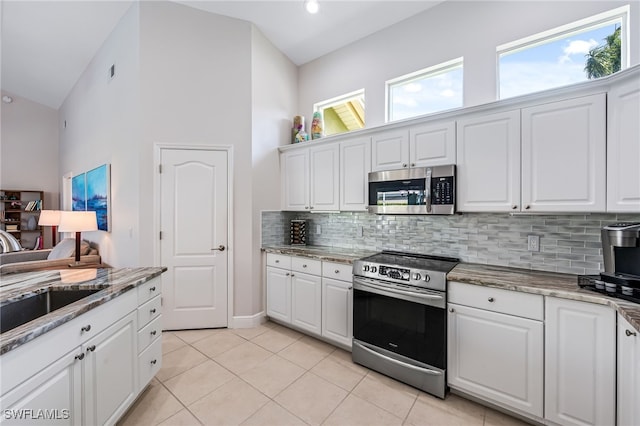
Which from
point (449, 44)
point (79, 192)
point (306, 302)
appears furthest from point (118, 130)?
point (449, 44)

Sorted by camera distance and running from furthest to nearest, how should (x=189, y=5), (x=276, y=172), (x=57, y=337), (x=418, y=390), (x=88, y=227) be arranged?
1. (x=276, y=172)
2. (x=88, y=227)
3. (x=189, y=5)
4. (x=418, y=390)
5. (x=57, y=337)

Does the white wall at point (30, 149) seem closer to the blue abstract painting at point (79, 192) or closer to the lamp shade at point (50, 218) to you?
the blue abstract painting at point (79, 192)

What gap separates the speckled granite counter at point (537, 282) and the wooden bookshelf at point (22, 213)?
27.2ft

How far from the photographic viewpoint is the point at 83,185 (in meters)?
4.50

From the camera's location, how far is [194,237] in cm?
317

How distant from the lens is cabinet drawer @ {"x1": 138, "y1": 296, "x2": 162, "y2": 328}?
1879mm

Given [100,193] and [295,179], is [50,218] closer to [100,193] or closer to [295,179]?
[100,193]

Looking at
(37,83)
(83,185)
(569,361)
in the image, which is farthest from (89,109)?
(569,361)

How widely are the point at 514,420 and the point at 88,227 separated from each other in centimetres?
Result: 466

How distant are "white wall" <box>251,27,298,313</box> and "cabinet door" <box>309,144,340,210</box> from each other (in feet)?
1.86

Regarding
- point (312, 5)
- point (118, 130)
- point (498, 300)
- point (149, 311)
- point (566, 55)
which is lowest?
point (149, 311)

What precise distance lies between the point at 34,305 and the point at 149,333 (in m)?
0.68

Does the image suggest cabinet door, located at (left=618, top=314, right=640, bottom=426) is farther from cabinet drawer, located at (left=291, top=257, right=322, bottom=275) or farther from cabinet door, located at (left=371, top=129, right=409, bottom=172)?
cabinet drawer, located at (left=291, top=257, right=322, bottom=275)

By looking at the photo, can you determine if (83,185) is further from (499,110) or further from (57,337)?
(499,110)
